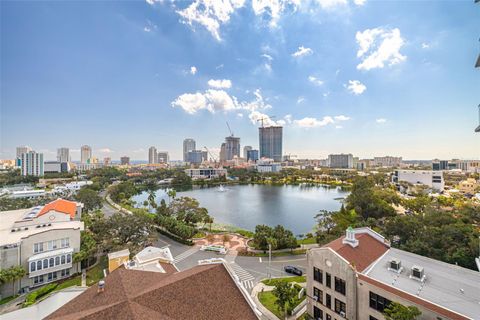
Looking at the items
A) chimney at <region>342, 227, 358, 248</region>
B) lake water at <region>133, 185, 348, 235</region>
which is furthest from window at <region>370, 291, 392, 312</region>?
lake water at <region>133, 185, 348, 235</region>

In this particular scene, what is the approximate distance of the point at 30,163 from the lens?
80.8 meters

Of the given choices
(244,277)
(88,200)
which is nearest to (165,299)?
(244,277)

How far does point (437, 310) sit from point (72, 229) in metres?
23.3

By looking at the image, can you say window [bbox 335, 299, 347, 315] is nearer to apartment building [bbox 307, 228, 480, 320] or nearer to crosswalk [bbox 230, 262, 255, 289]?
apartment building [bbox 307, 228, 480, 320]

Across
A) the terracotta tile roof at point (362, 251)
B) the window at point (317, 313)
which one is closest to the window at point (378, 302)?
the terracotta tile roof at point (362, 251)

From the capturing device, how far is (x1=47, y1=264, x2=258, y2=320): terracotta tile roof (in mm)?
5883

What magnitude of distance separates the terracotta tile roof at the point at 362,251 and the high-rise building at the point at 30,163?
359 feet

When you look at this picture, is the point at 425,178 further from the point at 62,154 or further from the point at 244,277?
the point at 62,154

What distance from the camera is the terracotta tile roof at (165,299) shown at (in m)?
5.88

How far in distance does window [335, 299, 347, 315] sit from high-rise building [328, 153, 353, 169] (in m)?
170

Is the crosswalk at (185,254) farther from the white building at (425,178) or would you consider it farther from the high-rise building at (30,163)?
the high-rise building at (30,163)

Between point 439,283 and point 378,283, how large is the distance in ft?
8.27

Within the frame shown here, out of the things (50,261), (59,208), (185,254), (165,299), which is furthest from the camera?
(59,208)

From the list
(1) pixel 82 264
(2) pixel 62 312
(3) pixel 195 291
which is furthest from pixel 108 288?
(1) pixel 82 264
